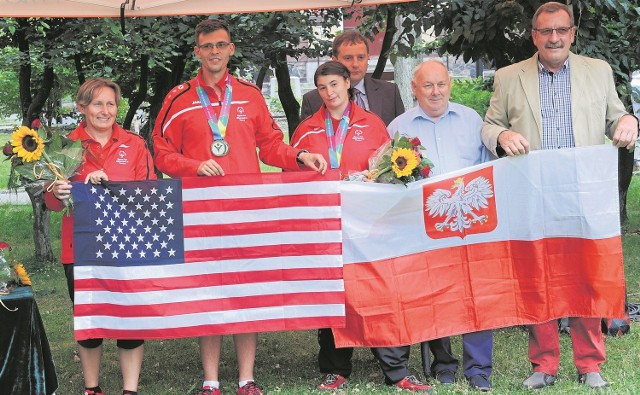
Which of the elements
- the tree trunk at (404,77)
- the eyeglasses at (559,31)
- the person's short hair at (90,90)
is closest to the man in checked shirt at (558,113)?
the eyeglasses at (559,31)

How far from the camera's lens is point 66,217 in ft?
21.0

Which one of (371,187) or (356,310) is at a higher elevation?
(371,187)

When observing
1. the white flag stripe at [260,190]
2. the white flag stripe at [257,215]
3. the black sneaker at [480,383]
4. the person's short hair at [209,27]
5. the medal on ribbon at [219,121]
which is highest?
the person's short hair at [209,27]

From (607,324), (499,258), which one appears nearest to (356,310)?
(499,258)

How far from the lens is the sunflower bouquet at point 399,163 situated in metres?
6.30

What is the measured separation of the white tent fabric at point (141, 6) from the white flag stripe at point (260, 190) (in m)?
1.92

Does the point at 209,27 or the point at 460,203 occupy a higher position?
the point at 209,27

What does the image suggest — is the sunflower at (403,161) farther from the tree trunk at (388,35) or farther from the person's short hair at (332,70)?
the tree trunk at (388,35)

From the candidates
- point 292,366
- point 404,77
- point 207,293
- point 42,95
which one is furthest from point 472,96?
point 207,293

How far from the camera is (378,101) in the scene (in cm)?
753

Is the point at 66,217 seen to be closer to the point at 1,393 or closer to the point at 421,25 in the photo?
the point at 1,393

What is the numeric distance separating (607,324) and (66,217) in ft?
14.0

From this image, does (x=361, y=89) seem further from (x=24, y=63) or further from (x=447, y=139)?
(x=24, y=63)

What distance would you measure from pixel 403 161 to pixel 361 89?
1.39 m
